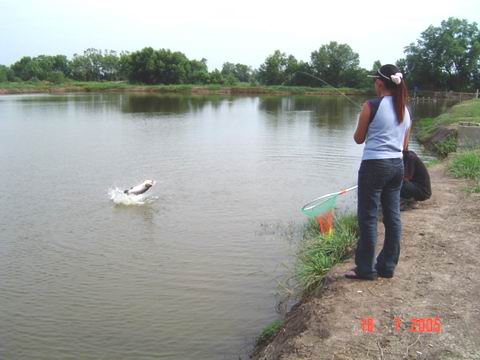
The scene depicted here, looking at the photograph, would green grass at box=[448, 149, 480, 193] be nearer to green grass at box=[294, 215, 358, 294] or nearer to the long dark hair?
green grass at box=[294, 215, 358, 294]

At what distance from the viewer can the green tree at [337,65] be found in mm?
93125

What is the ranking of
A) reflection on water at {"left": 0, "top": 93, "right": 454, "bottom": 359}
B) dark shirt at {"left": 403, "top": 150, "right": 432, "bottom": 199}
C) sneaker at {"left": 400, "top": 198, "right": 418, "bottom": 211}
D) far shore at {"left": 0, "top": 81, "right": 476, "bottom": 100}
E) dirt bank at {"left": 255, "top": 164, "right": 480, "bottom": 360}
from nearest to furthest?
dirt bank at {"left": 255, "top": 164, "right": 480, "bottom": 360}, reflection on water at {"left": 0, "top": 93, "right": 454, "bottom": 359}, dark shirt at {"left": 403, "top": 150, "right": 432, "bottom": 199}, sneaker at {"left": 400, "top": 198, "right": 418, "bottom": 211}, far shore at {"left": 0, "top": 81, "right": 476, "bottom": 100}

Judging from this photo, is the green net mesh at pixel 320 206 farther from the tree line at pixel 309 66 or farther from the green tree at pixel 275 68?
the green tree at pixel 275 68

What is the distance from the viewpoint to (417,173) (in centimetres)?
796

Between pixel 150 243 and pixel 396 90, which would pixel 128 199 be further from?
pixel 396 90

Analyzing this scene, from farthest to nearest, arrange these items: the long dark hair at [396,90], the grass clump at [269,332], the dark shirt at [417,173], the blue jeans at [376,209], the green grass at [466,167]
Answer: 1. the green grass at [466,167]
2. the dark shirt at [417,173]
3. the grass clump at [269,332]
4. the blue jeans at [376,209]
5. the long dark hair at [396,90]

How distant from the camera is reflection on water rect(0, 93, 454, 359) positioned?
5891mm

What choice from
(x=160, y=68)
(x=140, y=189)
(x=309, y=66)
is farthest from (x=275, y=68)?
(x=140, y=189)

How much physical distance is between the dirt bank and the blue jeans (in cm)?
19

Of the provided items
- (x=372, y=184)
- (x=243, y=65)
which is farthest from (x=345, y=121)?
→ (x=243, y=65)

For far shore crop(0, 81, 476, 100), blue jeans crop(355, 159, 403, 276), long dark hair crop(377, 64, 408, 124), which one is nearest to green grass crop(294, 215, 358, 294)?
blue jeans crop(355, 159, 403, 276)

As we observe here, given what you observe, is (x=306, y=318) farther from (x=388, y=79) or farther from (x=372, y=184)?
(x=388, y=79)

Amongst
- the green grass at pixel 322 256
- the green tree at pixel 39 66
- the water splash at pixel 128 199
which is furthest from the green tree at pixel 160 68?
the green grass at pixel 322 256
